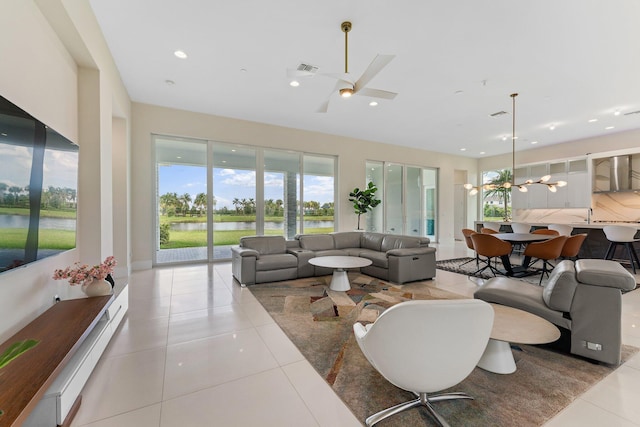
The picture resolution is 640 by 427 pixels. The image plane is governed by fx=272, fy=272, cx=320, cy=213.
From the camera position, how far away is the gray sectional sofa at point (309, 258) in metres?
4.63

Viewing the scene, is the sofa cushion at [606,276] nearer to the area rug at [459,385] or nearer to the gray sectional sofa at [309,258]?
the area rug at [459,385]

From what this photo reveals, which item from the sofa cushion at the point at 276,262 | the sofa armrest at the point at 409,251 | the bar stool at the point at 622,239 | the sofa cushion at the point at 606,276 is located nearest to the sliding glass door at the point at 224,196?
the sofa cushion at the point at 276,262

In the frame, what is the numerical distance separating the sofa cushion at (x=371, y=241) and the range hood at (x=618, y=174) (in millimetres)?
6912

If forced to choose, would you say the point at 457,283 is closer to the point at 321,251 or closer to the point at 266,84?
the point at 321,251

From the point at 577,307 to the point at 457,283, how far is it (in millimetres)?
2557

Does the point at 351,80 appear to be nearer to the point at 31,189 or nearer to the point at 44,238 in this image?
the point at 31,189

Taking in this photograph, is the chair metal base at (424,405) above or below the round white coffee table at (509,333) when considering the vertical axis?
below

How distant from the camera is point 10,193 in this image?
1.80 meters

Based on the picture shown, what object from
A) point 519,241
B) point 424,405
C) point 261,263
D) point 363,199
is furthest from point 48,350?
point 363,199

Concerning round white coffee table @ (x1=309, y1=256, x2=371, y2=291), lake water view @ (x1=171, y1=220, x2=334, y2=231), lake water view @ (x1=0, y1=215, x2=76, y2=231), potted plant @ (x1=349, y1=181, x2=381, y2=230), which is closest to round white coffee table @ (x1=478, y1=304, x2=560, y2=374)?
round white coffee table @ (x1=309, y1=256, x2=371, y2=291)

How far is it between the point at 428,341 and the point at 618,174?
9622 millimetres

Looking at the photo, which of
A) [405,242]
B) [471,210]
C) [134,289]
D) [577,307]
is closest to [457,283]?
[405,242]

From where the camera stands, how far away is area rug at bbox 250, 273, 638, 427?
5.68ft

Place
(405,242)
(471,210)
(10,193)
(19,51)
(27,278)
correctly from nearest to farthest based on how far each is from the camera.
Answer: (10,193) < (19,51) < (27,278) < (405,242) < (471,210)
